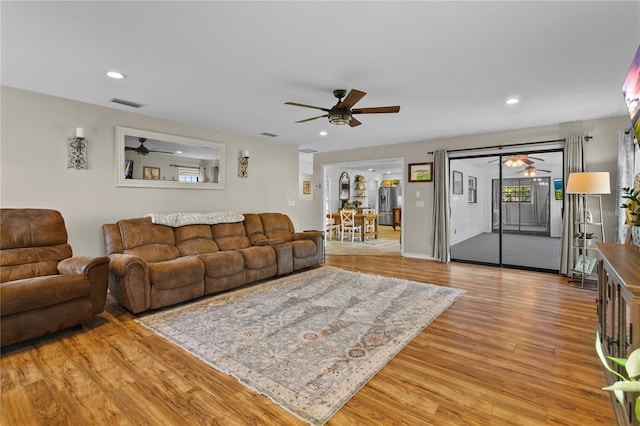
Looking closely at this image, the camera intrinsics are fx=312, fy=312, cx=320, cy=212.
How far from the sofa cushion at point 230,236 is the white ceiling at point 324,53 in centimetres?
178

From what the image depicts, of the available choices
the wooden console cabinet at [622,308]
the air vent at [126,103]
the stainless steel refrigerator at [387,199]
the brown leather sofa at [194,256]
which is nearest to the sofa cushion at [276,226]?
the brown leather sofa at [194,256]

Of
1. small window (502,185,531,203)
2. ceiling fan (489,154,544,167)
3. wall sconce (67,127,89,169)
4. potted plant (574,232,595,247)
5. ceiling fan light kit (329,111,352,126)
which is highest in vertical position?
ceiling fan light kit (329,111,352,126)

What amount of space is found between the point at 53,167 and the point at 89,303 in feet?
5.95

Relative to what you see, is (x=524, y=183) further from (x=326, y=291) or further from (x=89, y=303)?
(x=89, y=303)

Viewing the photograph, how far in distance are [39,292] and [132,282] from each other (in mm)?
742

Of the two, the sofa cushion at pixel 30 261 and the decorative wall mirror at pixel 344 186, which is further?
the decorative wall mirror at pixel 344 186

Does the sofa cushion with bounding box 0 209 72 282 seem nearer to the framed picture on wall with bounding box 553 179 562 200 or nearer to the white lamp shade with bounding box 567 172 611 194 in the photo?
the white lamp shade with bounding box 567 172 611 194

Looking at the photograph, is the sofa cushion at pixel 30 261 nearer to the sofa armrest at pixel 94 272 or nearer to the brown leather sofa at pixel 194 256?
the sofa armrest at pixel 94 272

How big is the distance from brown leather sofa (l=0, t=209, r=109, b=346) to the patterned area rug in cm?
60

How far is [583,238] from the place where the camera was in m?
4.45

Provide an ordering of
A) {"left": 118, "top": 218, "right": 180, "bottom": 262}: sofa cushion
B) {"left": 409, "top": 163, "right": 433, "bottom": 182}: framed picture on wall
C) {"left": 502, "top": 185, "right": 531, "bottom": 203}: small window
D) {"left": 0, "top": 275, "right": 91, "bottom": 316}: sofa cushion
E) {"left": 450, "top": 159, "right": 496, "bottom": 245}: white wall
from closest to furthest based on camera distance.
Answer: {"left": 0, "top": 275, "right": 91, "bottom": 316}: sofa cushion → {"left": 118, "top": 218, "right": 180, "bottom": 262}: sofa cushion → {"left": 502, "top": 185, "right": 531, "bottom": 203}: small window → {"left": 450, "top": 159, "right": 496, "bottom": 245}: white wall → {"left": 409, "top": 163, "right": 433, "bottom": 182}: framed picture on wall

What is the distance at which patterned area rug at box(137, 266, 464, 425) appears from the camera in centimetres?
205

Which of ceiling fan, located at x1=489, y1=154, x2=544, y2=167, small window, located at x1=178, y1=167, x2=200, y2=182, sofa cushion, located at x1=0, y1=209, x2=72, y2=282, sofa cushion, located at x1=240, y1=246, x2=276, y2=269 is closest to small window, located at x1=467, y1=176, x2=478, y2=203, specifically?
ceiling fan, located at x1=489, y1=154, x2=544, y2=167

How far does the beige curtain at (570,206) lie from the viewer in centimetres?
461
